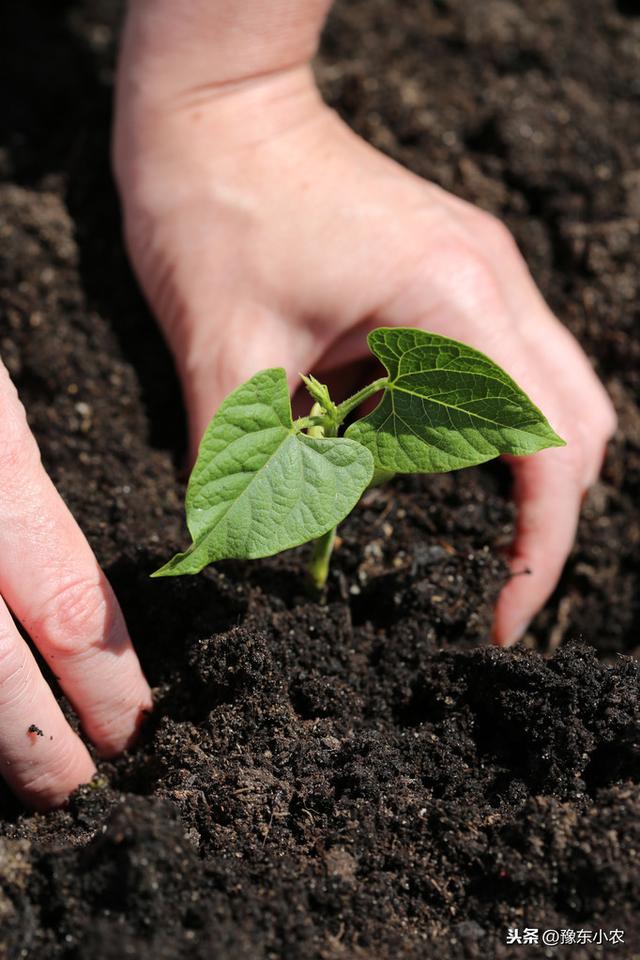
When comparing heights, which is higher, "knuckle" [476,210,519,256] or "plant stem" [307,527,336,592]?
"knuckle" [476,210,519,256]

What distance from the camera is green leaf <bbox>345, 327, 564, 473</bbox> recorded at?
118 centimetres

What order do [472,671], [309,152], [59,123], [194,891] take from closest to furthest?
[194,891] → [472,671] → [309,152] → [59,123]

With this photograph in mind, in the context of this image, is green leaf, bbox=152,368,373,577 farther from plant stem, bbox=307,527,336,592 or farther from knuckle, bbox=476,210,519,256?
knuckle, bbox=476,210,519,256

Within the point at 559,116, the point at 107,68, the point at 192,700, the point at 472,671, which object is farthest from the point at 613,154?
the point at 192,700

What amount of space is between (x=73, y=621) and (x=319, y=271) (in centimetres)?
89

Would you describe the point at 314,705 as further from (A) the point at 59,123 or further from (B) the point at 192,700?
(A) the point at 59,123

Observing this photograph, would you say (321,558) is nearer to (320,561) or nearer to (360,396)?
(320,561)

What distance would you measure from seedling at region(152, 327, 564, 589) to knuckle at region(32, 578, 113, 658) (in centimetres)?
26

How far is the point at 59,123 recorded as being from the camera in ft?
8.61

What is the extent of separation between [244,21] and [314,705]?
1.59 m

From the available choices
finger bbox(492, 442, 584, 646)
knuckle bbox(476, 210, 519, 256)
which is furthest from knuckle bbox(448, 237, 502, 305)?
finger bbox(492, 442, 584, 646)

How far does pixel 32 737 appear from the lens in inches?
52.8

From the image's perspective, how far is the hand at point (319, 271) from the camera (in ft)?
5.84

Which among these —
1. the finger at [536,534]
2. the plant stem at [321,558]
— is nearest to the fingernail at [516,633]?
the finger at [536,534]
